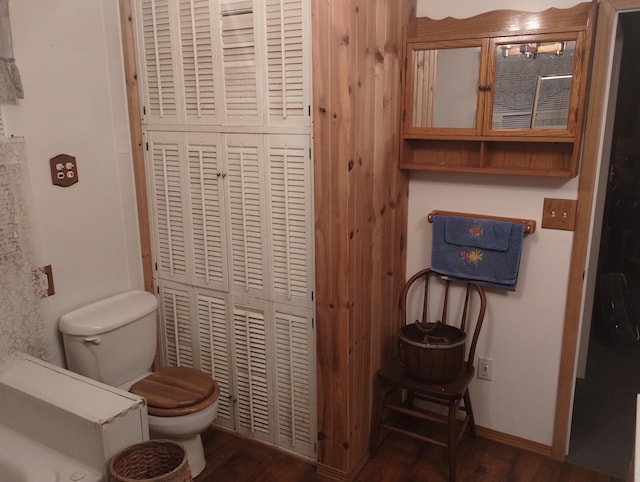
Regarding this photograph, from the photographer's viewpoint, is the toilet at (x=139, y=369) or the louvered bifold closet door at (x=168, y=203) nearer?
the toilet at (x=139, y=369)

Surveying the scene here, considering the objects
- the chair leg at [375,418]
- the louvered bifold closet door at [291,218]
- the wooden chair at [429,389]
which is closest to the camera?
the louvered bifold closet door at [291,218]

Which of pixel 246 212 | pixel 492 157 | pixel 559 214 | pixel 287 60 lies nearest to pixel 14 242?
pixel 246 212

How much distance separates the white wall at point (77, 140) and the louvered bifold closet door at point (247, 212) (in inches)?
22.3

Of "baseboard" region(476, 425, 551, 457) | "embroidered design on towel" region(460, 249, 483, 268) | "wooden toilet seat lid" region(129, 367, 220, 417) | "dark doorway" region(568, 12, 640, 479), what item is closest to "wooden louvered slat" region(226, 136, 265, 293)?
"wooden toilet seat lid" region(129, 367, 220, 417)

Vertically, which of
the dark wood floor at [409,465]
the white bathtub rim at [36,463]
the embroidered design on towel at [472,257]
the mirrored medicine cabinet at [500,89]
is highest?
the mirrored medicine cabinet at [500,89]

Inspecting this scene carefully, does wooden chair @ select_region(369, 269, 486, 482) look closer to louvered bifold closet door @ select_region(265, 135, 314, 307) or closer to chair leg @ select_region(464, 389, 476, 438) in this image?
chair leg @ select_region(464, 389, 476, 438)

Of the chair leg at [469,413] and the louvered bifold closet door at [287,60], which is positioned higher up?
the louvered bifold closet door at [287,60]

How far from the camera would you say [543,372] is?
8.00 feet

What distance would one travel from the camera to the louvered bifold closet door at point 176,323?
266 centimetres

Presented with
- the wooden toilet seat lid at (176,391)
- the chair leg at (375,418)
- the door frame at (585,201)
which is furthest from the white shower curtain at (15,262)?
the door frame at (585,201)

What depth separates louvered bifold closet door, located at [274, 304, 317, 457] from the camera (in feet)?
7.64

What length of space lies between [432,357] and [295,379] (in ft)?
2.00

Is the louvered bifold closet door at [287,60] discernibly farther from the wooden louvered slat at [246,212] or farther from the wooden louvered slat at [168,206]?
the wooden louvered slat at [168,206]

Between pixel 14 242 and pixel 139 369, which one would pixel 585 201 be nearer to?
pixel 139 369
